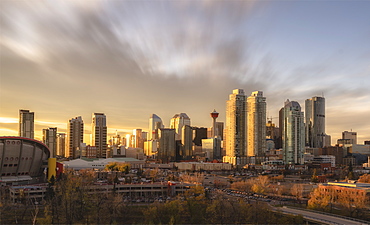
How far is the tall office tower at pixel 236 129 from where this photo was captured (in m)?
163

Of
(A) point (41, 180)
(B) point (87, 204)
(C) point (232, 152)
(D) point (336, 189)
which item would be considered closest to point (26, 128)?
(C) point (232, 152)

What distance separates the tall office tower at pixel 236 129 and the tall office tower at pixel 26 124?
9529 centimetres

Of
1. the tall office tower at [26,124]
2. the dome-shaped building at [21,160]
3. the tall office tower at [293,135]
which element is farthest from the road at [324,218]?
the tall office tower at [26,124]

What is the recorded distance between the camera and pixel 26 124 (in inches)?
7072

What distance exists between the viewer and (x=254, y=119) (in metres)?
168

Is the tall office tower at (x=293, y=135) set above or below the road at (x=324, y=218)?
above

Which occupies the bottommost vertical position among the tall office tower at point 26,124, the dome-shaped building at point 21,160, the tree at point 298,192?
the tree at point 298,192

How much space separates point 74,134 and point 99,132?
92.1 ft

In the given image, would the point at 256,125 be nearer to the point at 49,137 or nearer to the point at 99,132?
the point at 99,132

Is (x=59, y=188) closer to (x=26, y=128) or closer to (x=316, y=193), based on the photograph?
(x=316, y=193)

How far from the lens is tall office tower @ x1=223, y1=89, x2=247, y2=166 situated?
163250mm

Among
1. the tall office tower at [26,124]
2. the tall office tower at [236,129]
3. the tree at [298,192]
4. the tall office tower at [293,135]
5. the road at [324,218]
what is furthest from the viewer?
the tall office tower at [26,124]

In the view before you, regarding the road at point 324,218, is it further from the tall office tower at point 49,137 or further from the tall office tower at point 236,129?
the tall office tower at point 49,137

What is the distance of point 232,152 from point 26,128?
99.2 metres
